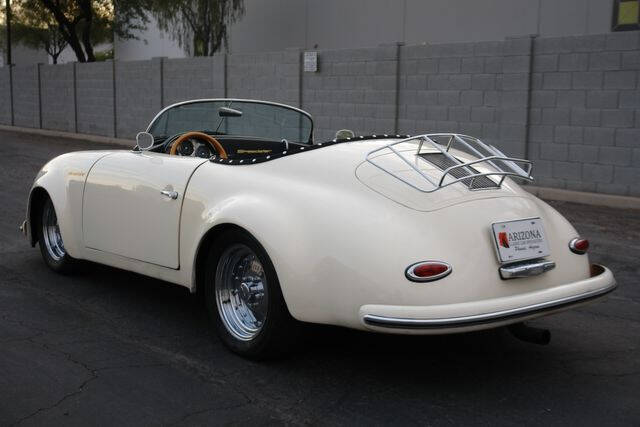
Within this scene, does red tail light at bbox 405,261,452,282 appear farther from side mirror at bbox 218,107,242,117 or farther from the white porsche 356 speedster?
side mirror at bbox 218,107,242,117

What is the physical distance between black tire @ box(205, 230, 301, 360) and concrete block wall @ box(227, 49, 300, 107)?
11983 mm

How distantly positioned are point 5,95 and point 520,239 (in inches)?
1100

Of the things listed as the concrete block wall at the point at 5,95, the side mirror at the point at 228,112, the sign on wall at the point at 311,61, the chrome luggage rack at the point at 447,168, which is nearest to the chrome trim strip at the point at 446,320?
the chrome luggage rack at the point at 447,168

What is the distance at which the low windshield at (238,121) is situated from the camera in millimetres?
5848

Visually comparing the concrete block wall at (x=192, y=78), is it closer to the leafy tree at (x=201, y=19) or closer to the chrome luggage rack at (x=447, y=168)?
the leafy tree at (x=201, y=19)

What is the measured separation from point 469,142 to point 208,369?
2.11 meters

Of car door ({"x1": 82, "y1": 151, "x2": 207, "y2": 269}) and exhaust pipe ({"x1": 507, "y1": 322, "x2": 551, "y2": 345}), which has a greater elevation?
car door ({"x1": 82, "y1": 151, "x2": 207, "y2": 269})

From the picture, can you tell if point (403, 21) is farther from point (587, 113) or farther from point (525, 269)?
point (525, 269)

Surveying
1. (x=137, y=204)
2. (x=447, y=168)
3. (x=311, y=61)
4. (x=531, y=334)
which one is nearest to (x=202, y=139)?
(x=137, y=204)

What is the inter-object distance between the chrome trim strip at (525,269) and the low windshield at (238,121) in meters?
2.65

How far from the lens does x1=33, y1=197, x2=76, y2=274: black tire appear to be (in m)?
5.98

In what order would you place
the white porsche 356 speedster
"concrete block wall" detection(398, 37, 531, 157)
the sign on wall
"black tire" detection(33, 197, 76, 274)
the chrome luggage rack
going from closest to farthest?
the white porsche 356 speedster < the chrome luggage rack < "black tire" detection(33, 197, 76, 274) < "concrete block wall" detection(398, 37, 531, 157) < the sign on wall

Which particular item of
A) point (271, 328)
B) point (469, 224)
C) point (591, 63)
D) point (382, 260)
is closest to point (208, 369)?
point (271, 328)

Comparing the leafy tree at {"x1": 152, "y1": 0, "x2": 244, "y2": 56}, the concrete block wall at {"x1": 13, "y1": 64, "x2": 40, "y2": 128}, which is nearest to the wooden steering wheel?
the leafy tree at {"x1": 152, "y1": 0, "x2": 244, "y2": 56}
